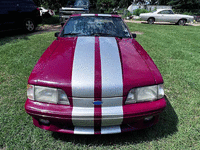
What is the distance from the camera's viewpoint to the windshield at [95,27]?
2697mm

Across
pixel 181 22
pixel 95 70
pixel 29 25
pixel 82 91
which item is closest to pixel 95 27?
pixel 95 70

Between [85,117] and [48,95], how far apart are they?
447mm

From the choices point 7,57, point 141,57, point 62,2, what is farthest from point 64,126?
point 62,2

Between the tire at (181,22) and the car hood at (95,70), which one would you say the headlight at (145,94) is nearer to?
the car hood at (95,70)

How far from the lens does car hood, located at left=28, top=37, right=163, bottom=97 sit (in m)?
1.54

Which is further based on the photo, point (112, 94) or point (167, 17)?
point (167, 17)

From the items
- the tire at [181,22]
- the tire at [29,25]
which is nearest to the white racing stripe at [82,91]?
the tire at [29,25]

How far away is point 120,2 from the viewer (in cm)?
4216

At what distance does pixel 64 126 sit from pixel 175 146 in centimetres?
134

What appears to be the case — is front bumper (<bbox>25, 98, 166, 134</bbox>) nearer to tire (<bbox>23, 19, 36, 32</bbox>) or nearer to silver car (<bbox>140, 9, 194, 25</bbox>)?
tire (<bbox>23, 19, 36, 32</bbox>)

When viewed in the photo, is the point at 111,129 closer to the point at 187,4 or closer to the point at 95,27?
the point at 95,27

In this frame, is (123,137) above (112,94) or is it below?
below

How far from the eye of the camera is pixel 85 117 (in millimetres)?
1526

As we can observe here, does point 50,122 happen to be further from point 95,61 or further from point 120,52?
point 120,52
